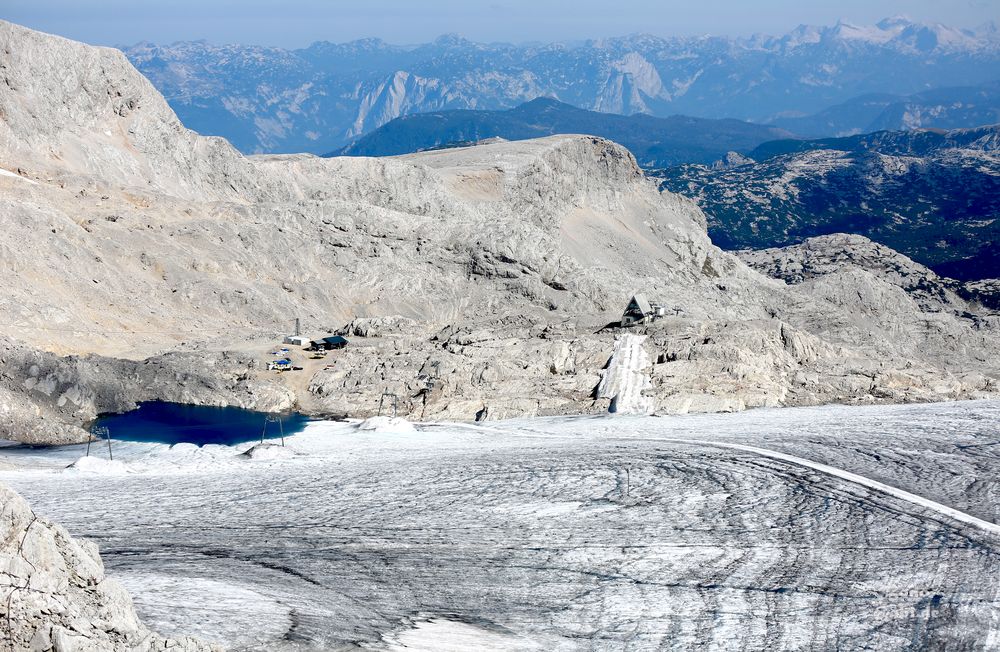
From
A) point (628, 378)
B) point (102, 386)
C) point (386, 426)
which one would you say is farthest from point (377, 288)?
point (386, 426)

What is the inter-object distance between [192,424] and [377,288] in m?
30.0

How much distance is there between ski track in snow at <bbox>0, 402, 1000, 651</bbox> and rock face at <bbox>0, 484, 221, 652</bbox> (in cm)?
236

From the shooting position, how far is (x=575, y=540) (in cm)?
1984

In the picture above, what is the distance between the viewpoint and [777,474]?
917 inches

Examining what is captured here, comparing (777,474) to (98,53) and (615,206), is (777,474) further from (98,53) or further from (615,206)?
(615,206)

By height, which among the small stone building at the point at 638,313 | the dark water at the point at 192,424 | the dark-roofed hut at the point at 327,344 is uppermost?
the small stone building at the point at 638,313

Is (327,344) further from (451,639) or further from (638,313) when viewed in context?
(451,639)

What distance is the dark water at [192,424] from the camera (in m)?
43.0

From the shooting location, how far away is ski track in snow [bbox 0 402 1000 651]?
15.8 metres

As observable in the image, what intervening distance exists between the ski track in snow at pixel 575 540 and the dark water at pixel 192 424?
14.2 m

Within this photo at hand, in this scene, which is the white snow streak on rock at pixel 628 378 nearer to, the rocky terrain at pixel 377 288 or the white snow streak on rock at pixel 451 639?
the rocky terrain at pixel 377 288

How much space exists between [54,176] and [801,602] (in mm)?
70859

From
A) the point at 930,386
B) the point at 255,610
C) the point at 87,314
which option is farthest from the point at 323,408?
the point at 255,610

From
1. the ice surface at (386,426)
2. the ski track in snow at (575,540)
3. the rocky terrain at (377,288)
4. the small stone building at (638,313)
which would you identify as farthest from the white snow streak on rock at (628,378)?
the ski track in snow at (575,540)
